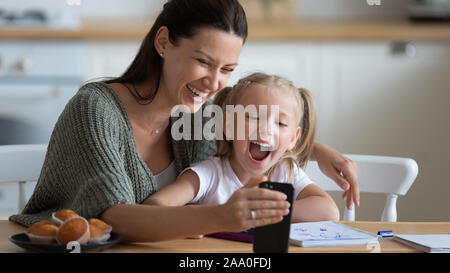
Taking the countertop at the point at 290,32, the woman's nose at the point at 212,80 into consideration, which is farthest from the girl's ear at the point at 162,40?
the countertop at the point at 290,32

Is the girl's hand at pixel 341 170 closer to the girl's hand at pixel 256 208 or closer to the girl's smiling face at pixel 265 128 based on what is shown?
the girl's smiling face at pixel 265 128

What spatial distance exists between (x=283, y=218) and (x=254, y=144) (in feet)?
1.36

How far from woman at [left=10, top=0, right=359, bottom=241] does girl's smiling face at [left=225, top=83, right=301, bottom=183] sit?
8cm

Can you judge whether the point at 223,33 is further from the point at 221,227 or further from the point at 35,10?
the point at 35,10

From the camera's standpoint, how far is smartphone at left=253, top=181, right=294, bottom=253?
905 mm

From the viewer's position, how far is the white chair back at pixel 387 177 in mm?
Result: 1543

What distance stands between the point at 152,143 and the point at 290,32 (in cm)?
153

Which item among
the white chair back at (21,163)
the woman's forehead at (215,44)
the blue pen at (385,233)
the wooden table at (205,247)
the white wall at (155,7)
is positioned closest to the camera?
the wooden table at (205,247)

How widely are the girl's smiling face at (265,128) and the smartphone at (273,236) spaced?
35 cm

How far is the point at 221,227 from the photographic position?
953 millimetres

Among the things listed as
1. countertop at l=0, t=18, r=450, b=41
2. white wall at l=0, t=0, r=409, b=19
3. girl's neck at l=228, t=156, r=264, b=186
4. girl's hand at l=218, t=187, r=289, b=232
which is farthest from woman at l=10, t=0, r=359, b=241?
white wall at l=0, t=0, r=409, b=19

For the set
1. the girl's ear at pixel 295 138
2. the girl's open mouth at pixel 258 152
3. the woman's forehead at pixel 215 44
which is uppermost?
the woman's forehead at pixel 215 44

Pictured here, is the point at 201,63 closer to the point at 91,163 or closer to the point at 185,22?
the point at 185,22
